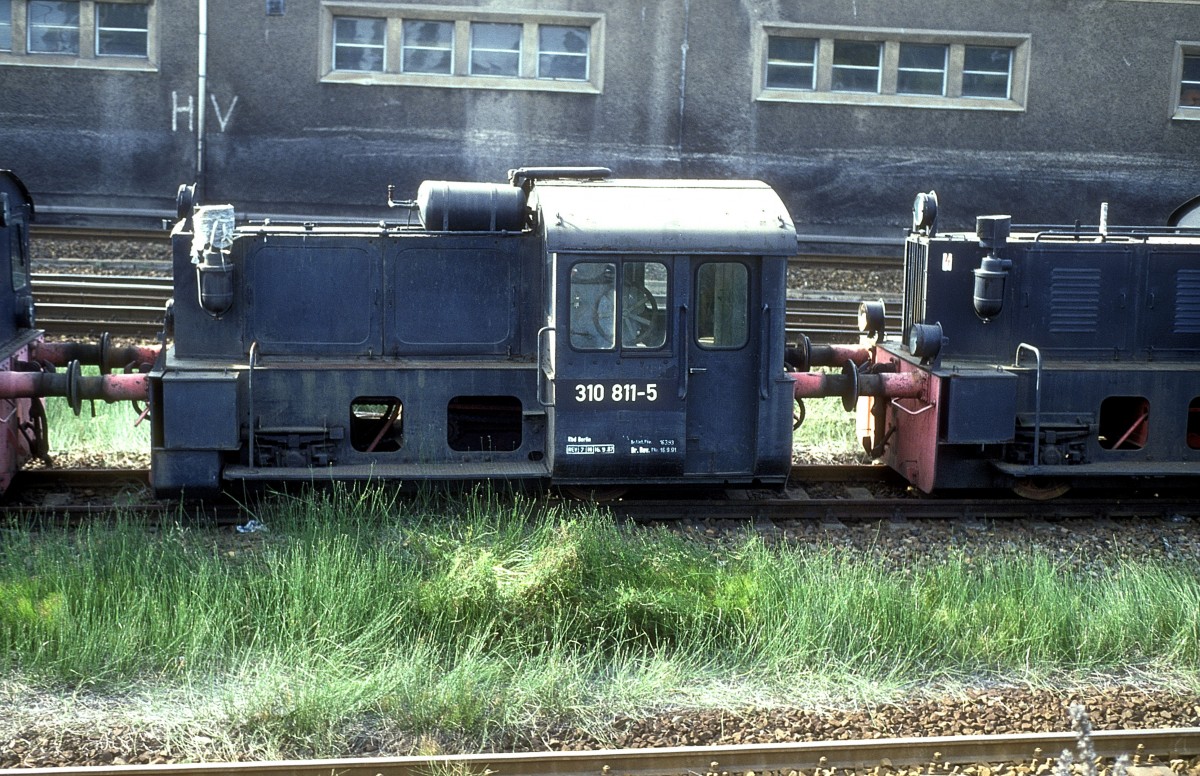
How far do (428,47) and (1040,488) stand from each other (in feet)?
49.8

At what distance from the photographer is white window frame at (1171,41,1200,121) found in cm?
2308

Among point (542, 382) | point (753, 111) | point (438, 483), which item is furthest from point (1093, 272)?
point (753, 111)

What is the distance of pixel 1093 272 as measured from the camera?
10.6 m

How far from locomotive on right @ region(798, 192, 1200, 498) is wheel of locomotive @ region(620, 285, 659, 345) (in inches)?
78.9

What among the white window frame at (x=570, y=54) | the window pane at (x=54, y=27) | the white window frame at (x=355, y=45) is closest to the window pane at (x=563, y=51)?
the white window frame at (x=570, y=54)

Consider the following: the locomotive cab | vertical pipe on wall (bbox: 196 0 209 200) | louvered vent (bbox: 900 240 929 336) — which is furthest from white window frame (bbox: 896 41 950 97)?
the locomotive cab

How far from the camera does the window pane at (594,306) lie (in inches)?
356

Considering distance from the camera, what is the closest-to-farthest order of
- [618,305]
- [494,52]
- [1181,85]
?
[618,305] → [494,52] → [1181,85]

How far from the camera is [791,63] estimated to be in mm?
22781

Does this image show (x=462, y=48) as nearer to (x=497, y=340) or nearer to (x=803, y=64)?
(x=803, y=64)

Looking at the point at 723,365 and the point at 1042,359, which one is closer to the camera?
the point at 723,365

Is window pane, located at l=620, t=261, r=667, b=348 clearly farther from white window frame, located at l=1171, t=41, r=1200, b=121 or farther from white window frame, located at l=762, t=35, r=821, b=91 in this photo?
white window frame, located at l=1171, t=41, r=1200, b=121

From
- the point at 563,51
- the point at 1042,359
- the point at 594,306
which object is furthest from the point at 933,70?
the point at 594,306

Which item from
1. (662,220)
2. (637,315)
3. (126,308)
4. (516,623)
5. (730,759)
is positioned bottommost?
(730,759)
